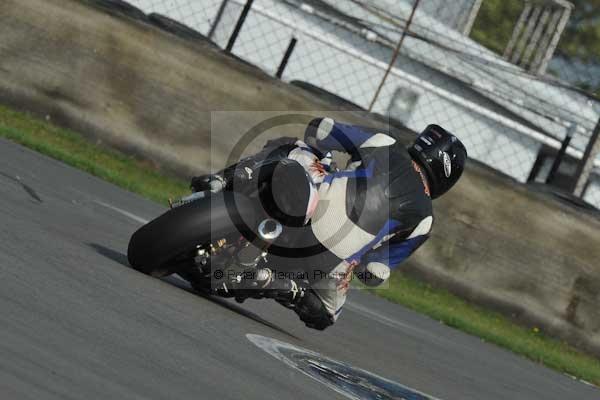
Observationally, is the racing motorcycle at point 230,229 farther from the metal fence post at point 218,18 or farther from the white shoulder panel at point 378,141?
the metal fence post at point 218,18

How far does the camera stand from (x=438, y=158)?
784cm

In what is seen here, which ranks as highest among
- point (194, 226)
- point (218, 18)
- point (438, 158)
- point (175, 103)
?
point (218, 18)

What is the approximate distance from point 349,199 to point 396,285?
5.76 meters

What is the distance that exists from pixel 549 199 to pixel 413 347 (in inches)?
153

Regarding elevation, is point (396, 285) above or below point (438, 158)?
below

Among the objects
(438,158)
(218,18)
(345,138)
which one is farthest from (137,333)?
(218,18)

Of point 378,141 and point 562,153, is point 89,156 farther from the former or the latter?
point 378,141

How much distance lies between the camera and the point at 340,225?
24.2ft

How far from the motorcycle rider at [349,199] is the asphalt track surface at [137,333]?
299 millimetres

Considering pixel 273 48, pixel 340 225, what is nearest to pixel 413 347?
pixel 340 225

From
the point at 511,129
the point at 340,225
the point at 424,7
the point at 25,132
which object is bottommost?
the point at 25,132

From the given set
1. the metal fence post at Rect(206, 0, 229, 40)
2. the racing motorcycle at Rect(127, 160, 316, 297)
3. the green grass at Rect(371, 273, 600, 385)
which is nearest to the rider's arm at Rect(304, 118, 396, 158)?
the racing motorcycle at Rect(127, 160, 316, 297)

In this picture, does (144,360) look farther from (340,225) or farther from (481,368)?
(481,368)

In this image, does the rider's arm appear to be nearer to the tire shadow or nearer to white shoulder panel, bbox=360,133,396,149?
white shoulder panel, bbox=360,133,396,149
